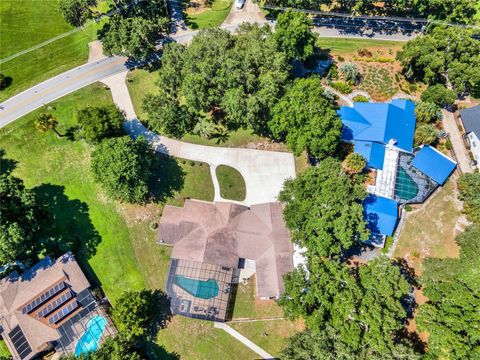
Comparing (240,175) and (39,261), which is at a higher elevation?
(240,175)

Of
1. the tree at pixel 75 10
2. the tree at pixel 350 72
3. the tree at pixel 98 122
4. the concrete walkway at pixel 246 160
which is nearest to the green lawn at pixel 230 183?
the concrete walkway at pixel 246 160

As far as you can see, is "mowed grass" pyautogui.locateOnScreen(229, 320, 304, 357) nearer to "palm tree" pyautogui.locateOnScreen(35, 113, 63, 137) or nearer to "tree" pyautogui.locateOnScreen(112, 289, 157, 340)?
"tree" pyautogui.locateOnScreen(112, 289, 157, 340)

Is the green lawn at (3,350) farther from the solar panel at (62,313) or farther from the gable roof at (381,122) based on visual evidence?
the gable roof at (381,122)

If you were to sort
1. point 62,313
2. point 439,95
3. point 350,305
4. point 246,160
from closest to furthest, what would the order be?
point 350,305
point 62,313
point 246,160
point 439,95

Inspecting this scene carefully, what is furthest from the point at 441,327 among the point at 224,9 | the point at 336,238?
the point at 224,9

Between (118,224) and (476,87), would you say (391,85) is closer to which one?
(476,87)

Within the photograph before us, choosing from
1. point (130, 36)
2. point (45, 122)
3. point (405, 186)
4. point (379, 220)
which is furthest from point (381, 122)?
point (45, 122)

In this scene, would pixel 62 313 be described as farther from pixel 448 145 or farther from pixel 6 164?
pixel 448 145
